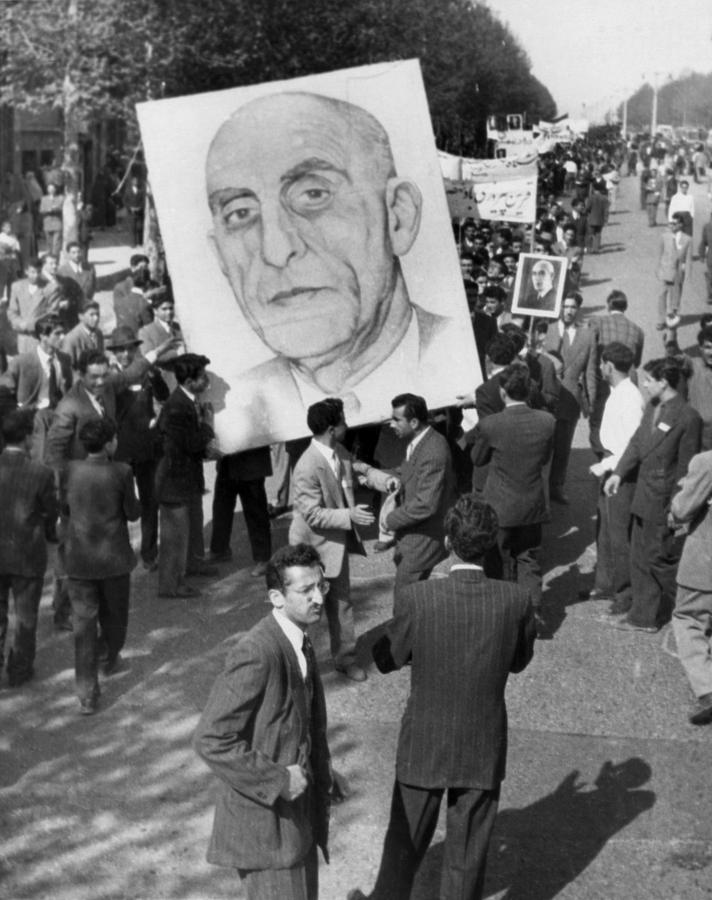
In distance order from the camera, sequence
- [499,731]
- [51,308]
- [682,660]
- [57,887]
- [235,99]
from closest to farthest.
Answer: [499,731] → [57,887] → [682,660] → [235,99] → [51,308]

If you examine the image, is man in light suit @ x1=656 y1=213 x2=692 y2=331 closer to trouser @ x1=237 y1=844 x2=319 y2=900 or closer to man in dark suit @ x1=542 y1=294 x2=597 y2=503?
man in dark suit @ x1=542 y1=294 x2=597 y2=503

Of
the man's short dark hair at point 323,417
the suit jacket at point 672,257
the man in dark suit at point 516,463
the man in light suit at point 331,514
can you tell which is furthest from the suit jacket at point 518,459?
the suit jacket at point 672,257

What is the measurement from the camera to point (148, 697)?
27.8 ft

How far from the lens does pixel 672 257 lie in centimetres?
2136

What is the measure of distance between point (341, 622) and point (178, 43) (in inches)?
681

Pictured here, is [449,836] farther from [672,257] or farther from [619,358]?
[672,257]

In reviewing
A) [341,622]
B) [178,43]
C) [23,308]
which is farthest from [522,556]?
[178,43]

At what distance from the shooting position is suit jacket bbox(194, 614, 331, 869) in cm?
498

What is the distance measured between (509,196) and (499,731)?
1179 centimetres

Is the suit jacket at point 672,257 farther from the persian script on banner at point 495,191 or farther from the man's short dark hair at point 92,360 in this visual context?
the man's short dark hair at point 92,360

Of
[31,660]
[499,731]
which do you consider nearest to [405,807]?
A: [499,731]

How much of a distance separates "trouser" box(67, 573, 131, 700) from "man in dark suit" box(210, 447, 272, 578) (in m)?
2.15

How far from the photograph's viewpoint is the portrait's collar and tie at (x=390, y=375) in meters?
10.8

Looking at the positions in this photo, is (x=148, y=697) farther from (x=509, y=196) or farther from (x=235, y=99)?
(x=509, y=196)
